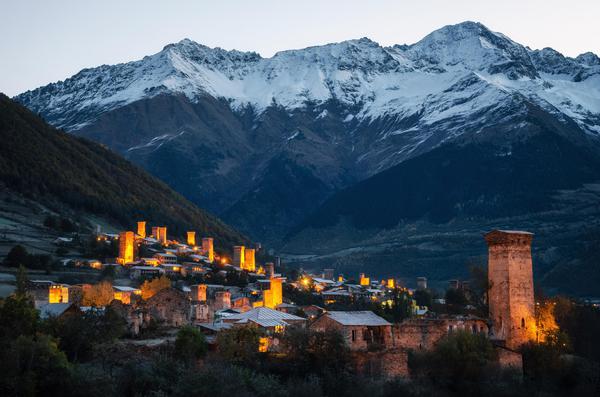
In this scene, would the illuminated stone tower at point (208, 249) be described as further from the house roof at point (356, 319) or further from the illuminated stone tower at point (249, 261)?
the house roof at point (356, 319)

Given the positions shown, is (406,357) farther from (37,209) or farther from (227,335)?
(37,209)

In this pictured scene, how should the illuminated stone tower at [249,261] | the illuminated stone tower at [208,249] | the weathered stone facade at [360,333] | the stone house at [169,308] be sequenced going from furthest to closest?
1. the illuminated stone tower at [249,261]
2. the illuminated stone tower at [208,249]
3. the stone house at [169,308]
4. the weathered stone facade at [360,333]

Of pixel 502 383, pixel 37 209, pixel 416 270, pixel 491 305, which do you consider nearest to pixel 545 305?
pixel 491 305

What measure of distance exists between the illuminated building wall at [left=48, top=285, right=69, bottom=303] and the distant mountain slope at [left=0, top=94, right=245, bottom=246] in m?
68.2

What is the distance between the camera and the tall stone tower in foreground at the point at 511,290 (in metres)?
60.1

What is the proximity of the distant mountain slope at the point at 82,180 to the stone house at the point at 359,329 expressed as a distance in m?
94.3

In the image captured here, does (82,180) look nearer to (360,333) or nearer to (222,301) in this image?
(222,301)

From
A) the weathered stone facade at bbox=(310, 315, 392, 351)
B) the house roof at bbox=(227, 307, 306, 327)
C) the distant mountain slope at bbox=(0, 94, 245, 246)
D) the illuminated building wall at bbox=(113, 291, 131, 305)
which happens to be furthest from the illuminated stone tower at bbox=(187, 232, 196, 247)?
the weathered stone facade at bbox=(310, 315, 392, 351)

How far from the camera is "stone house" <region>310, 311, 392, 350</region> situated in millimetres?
54594

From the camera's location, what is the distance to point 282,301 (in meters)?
95.6

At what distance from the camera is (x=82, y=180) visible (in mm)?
164625

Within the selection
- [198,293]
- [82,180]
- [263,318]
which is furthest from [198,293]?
[82,180]

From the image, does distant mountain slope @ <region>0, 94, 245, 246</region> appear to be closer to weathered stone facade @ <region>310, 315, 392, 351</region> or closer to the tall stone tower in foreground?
the tall stone tower in foreground

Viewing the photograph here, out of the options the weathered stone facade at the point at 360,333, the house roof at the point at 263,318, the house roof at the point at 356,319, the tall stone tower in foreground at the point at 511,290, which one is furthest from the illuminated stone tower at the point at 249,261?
the weathered stone facade at the point at 360,333
